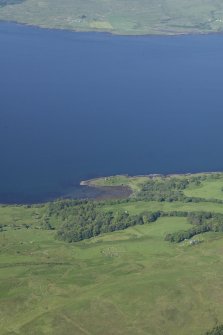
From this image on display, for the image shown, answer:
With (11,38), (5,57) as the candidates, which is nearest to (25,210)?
(5,57)

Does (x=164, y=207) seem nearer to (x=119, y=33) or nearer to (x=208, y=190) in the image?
(x=208, y=190)

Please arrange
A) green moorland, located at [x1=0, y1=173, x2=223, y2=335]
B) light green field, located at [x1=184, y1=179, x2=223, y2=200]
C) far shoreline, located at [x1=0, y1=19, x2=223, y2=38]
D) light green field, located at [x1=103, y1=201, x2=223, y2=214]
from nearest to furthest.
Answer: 1. green moorland, located at [x1=0, y1=173, x2=223, y2=335]
2. light green field, located at [x1=103, y1=201, x2=223, y2=214]
3. light green field, located at [x1=184, y1=179, x2=223, y2=200]
4. far shoreline, located at [x1=0, y1=19, x2=223, y2=38]

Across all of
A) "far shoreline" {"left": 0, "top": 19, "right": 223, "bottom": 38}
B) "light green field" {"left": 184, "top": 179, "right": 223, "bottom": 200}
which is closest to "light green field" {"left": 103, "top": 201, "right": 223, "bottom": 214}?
"light green field" {"left": 184, "top": 179, "right": 223, "bottom": 200}

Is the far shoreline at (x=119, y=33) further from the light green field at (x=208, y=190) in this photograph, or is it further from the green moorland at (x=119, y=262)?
the light green field at (x=208, y=190)

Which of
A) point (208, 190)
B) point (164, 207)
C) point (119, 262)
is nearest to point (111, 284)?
point (119, 262)

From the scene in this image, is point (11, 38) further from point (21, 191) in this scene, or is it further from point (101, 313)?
point (101, 313)

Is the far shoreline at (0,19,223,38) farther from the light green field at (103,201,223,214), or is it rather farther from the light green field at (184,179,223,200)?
the light green field at (103,201,223,214)

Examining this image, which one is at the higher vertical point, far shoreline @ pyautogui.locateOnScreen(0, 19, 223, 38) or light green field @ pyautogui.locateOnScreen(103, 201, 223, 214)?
far shoreline @ pyautogui.locateOnScreen(0, 19, 223, 38)
